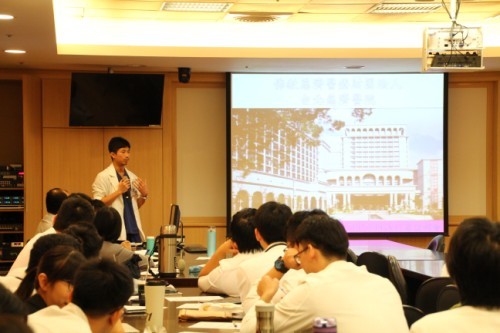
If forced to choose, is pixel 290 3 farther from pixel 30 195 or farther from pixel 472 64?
pixel 30 195

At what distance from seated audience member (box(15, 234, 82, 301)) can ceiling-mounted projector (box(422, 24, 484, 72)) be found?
15.3 feet

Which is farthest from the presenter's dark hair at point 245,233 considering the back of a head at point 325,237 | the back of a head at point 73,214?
the back of a head at point 325,237

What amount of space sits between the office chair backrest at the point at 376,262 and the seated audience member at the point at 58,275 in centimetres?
326

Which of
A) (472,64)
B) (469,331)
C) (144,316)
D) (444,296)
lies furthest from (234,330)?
(472,64)

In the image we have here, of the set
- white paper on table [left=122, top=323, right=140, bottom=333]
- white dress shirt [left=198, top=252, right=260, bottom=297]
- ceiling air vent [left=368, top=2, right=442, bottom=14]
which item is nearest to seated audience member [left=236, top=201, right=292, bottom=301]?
white dress shirt [left=198, top=252, right=260, bottom=297]

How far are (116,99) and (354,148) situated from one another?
3.13 metres

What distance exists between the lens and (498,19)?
9500 mm

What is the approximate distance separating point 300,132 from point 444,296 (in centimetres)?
706

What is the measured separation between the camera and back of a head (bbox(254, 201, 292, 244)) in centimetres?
A: 455

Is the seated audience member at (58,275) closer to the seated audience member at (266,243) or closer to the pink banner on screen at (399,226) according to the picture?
the seated audience member at (266,243)

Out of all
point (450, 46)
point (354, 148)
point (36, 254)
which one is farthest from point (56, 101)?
point (36, 254)

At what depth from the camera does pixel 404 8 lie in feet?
28.7

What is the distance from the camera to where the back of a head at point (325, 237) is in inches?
132

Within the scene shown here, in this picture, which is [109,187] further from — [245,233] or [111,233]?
[245,233]
